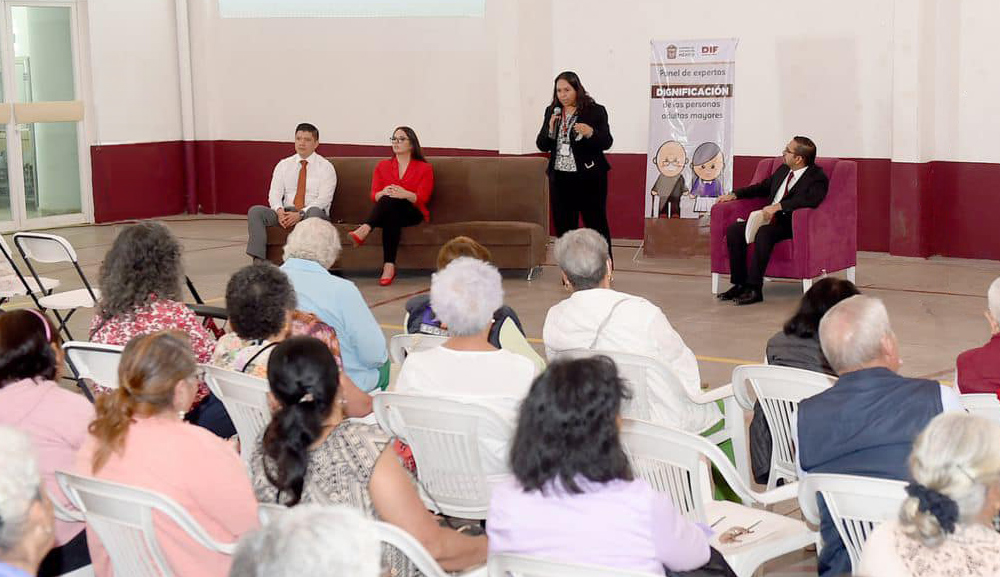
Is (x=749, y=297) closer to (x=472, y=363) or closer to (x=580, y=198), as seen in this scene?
(x=580, y=198)

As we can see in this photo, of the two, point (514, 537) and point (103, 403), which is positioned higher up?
point (103, 403)

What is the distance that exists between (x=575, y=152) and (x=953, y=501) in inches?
280

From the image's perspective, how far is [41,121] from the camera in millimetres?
12570

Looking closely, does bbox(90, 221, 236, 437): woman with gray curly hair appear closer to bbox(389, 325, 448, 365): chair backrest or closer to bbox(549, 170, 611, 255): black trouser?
bbox(389, 325, 448, 365): chair backrest

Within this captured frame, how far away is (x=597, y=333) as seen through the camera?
4.25 meters

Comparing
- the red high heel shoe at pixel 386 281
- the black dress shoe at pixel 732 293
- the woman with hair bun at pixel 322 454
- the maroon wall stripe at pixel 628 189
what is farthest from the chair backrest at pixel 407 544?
the maroon wall stripe at pixel 628 189

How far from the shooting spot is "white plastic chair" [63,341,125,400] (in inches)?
168

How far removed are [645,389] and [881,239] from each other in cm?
678

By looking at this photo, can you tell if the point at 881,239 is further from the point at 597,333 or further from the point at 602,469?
the point at 602,469

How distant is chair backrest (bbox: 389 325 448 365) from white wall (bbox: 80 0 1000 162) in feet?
20.6

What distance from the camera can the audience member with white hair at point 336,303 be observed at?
4699mm

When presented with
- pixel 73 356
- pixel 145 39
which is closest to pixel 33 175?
pixel 145 39

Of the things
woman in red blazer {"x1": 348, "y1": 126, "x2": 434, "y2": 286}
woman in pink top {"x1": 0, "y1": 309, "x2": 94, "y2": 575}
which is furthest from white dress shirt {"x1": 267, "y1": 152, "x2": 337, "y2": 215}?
woman in pink top {"x1": 0, "y1": 309, "x2": 94, "y2": 575}

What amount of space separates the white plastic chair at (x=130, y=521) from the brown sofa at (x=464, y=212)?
668cm
